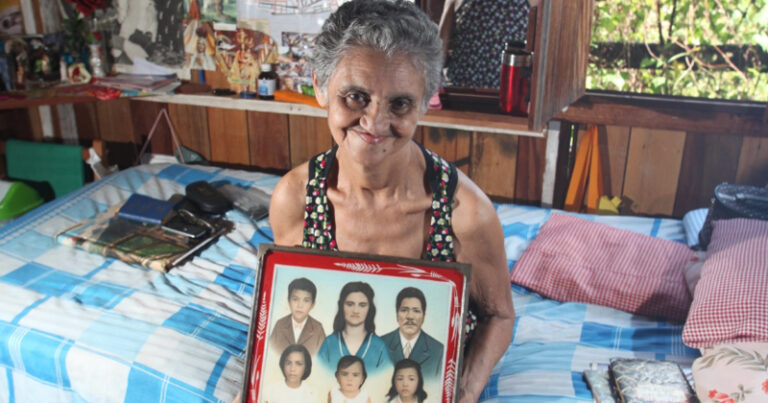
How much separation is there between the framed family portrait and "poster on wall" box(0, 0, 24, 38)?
2.38m

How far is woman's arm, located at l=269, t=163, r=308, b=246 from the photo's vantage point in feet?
4.05

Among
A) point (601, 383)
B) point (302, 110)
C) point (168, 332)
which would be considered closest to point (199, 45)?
point (302, 110)

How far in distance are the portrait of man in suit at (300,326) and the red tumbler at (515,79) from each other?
906mm

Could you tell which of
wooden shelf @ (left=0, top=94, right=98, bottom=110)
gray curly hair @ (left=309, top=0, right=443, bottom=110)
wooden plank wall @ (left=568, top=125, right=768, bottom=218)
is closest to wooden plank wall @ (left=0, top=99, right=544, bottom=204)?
wooden plank wall @ (left=568, top=125, right=768, bottom=218)

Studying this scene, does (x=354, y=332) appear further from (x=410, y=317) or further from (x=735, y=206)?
(x=735, y=206)

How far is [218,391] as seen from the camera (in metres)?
1.35

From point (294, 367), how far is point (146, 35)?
7.20ft

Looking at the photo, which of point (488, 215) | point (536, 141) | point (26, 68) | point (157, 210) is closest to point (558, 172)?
point (536, 141)

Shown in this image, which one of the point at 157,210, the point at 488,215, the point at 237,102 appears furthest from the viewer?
the point at 237,102

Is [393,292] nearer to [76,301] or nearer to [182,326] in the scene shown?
[182,326]

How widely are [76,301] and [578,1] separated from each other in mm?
1506

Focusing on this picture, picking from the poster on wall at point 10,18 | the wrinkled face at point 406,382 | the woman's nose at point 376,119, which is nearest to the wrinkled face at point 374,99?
the woman's nose at point 376,119

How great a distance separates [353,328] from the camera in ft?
3.08

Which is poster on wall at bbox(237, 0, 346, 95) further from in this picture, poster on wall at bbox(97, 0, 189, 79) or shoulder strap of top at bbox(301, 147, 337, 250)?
shoulder strap of top at bbox(301, 147, 337, 250)
